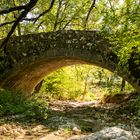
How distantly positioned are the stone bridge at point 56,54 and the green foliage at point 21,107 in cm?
262

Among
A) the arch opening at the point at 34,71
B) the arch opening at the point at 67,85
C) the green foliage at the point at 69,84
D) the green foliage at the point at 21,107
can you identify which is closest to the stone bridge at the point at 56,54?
the arch opening at the point at 34,71

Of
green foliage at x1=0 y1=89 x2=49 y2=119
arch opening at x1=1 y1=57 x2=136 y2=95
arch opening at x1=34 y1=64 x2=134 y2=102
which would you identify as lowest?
arch opening at x1=34 y1=64 x2=134 y2=102

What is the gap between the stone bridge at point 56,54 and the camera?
45.0ft

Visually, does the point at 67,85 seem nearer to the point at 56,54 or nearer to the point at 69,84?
the point at 69,84

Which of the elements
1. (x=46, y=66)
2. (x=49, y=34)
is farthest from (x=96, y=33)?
(x=46, y=66)

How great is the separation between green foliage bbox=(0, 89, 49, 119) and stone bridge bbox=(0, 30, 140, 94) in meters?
2.62

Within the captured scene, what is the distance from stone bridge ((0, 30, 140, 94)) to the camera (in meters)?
13.7

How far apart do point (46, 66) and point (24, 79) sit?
1354mm

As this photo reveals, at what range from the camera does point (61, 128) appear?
9234 millimetres

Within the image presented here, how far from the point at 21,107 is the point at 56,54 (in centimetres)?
346

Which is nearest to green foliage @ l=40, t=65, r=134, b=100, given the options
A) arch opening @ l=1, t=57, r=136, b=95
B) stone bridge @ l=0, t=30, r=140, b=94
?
arch opening @ l=1, t=57, r=136, b=95

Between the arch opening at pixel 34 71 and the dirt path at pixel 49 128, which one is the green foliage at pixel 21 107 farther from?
the arch opening at pixel 34 71

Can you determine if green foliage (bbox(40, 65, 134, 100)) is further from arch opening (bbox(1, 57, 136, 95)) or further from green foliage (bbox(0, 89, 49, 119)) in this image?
green foliage (bbox(0, 89, 49, 119))

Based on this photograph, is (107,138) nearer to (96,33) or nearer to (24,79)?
(96,33)
